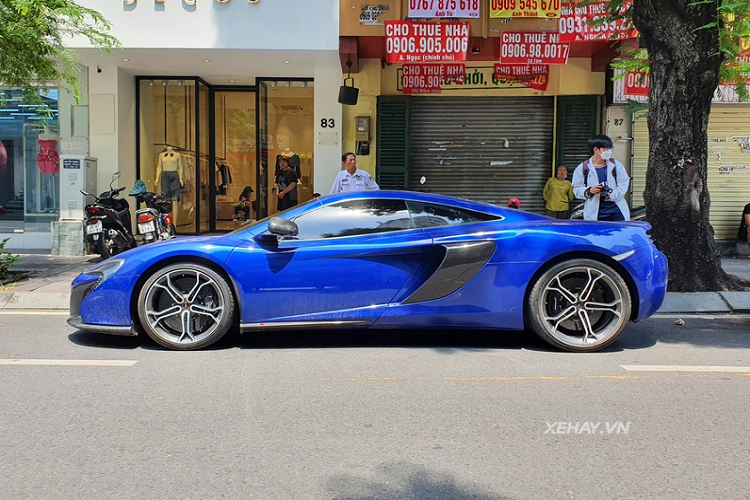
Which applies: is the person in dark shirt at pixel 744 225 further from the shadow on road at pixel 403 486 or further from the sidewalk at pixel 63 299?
the shadow on road at pixel 403 486

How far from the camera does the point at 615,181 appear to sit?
7160 mm

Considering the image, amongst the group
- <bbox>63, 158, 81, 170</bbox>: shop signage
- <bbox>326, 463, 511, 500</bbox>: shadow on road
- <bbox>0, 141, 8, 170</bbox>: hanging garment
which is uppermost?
<bbox>0, 141, 8, 170</bbox>: hanging garment

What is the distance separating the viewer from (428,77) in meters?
12.3

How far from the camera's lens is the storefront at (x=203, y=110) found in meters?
10.7

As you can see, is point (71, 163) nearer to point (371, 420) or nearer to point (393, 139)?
point (393, 139)

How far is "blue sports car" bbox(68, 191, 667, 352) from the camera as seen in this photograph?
5129mm

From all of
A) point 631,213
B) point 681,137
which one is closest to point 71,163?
point 681,137

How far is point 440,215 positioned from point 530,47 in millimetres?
6492

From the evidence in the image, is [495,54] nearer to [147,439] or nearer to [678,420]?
Result: [678,420]

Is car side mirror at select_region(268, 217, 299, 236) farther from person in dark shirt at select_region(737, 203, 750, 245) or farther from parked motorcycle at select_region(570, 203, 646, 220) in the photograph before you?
person in dark shirt at select_region(737, 203, 750, 245)

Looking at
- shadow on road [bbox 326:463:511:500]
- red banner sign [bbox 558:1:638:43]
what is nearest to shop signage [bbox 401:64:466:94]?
red banner sign [bbox 558:1:638:43]

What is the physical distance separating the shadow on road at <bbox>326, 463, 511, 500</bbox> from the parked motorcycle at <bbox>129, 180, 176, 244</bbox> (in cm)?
776

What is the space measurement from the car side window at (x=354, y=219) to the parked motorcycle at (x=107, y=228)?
604 centimetres

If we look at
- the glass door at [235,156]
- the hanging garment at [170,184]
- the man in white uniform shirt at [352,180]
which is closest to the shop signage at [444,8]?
the man in white uniform shirt at [352,180]
